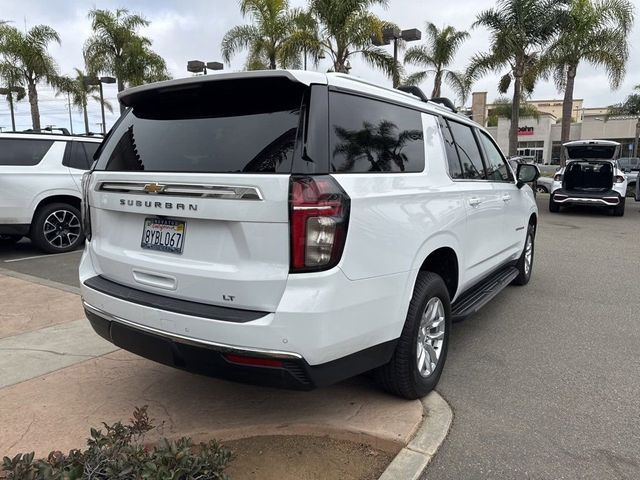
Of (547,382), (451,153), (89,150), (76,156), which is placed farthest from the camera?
(89,150)

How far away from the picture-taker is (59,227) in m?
8.09

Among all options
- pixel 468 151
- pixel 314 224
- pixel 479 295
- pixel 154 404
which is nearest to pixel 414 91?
pixel 468 151

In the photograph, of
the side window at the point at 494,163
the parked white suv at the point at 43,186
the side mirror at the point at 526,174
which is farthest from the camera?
the parked white suv at the point at 43,186

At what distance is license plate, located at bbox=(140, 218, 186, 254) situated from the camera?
8.74 ft

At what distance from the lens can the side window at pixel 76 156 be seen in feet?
26.6

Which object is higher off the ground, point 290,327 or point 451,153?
point 451,153

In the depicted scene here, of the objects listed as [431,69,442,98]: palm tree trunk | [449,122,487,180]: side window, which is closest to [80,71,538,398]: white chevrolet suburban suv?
[449,122,487,180]: side window

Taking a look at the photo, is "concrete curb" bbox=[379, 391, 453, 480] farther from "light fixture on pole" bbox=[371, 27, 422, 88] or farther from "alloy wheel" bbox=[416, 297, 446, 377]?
"light fixture on pole" bbox=[371, 27, 422, 88]

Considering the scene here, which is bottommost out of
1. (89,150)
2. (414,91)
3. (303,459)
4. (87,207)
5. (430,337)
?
(303,459)

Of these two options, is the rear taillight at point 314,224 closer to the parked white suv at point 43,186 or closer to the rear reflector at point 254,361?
the rear reflector at point 254,361

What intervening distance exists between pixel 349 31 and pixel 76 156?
11.8 meters

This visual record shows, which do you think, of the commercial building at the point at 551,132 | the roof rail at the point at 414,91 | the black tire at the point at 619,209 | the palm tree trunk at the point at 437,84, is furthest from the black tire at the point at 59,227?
the commercial building at the point at 551,132

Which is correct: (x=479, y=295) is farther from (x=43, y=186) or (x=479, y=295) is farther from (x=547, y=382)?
(x=43, y=186)

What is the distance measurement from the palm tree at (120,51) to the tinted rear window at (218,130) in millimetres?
21665
